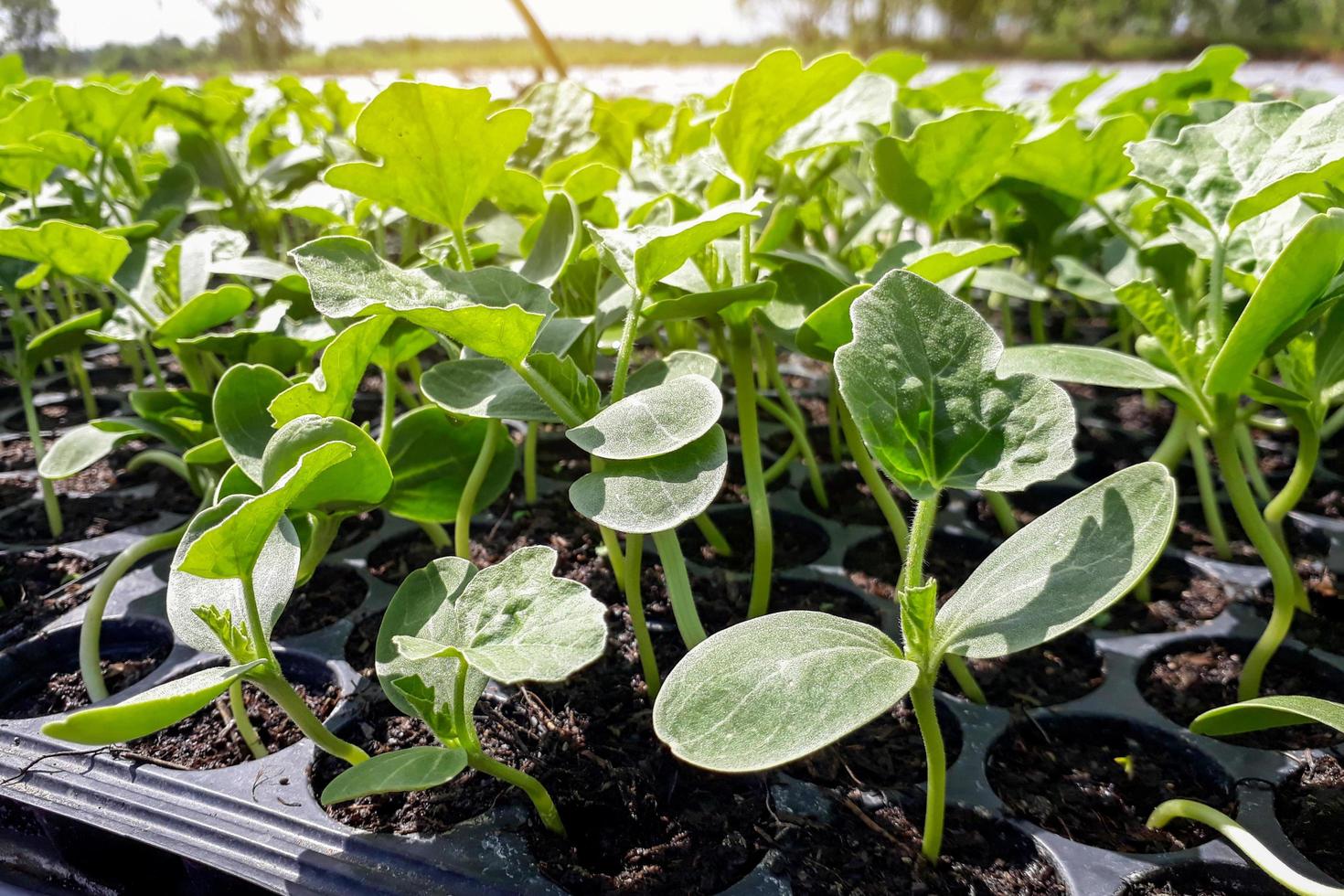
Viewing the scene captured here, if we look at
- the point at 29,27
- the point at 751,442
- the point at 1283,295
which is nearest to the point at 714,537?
the point at 751,442

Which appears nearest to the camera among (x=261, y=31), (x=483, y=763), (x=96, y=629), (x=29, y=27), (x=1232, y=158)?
(x=483, y=763)

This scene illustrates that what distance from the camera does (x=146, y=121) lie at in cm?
137

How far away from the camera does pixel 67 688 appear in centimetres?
72

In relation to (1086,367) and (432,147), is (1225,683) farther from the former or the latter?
(432,147)

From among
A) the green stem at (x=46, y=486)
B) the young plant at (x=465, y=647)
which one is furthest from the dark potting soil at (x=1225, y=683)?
the green stem at (x=46, y=486)

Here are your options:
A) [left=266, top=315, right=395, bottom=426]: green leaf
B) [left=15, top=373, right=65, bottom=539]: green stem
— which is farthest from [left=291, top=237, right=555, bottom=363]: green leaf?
[left=15, top=373, right=65, bottom=539]: green stem

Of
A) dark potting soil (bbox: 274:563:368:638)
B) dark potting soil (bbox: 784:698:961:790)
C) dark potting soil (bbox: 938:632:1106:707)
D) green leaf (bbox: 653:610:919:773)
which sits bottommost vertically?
dark potting soil (bbox: 938:632:1106:707)

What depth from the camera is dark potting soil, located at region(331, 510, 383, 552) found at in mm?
891

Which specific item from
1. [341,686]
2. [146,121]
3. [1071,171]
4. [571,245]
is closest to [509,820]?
[341,686]

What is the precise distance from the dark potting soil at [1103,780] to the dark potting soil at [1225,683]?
0.04 metres

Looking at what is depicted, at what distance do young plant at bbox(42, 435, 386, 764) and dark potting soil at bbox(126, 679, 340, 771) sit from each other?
0.15 meters

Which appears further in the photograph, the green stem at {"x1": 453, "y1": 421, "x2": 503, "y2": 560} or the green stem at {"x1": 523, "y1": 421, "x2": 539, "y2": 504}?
the green stem at {"x1": 523, "y1": 421, "x2": 539, "y2": 504}

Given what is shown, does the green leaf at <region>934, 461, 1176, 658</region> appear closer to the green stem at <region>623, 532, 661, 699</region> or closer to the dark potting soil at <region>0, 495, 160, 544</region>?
the green stem at <region>623, 532, 661, 699</region>

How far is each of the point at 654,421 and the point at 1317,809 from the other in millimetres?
490
